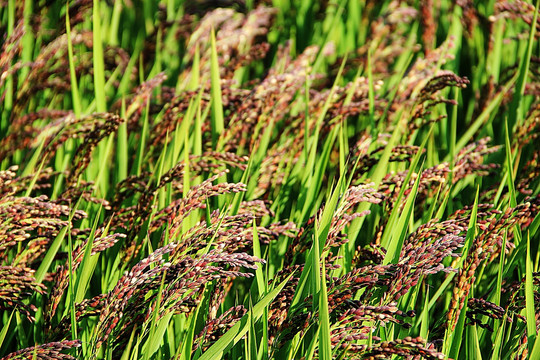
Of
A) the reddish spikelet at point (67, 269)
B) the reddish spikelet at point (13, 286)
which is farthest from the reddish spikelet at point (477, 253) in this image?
the reddish spikelet at point (13, 286)

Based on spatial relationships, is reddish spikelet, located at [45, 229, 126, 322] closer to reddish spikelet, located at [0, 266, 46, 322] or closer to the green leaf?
reddish spikelet, located at [0, 266, 46, 322]

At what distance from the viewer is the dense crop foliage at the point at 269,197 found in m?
1.34

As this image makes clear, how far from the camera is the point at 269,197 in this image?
219 cm

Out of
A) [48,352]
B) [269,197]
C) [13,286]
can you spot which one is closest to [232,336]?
[48,352]

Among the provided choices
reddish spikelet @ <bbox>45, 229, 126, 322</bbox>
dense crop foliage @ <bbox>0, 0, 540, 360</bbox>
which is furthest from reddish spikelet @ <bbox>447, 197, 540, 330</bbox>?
reddish spikelet @ <bbox>45, 229, 126, 322</bbox>

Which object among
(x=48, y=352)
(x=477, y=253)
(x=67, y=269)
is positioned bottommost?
(x=48, y=352)

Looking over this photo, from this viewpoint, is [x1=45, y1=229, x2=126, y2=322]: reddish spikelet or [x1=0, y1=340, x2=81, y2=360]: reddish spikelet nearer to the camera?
[x1=0, y1=340, x2=81, y2=360]: reddish spikelet

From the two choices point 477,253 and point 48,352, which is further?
point 477,253

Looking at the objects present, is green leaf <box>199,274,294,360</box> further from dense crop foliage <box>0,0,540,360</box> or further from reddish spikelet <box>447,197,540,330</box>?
reddish spikelet <box>447,197,540,330</box>

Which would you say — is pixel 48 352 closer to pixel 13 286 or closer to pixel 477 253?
pixel 13 286

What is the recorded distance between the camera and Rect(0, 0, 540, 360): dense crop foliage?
1.34 metres

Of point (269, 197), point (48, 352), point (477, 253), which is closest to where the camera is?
point (48, 352)

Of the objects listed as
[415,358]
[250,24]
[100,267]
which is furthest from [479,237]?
[250,24]

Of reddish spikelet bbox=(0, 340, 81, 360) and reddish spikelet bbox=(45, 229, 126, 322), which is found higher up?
reddish spikelet bbox=(45, 229, 126, 322)
